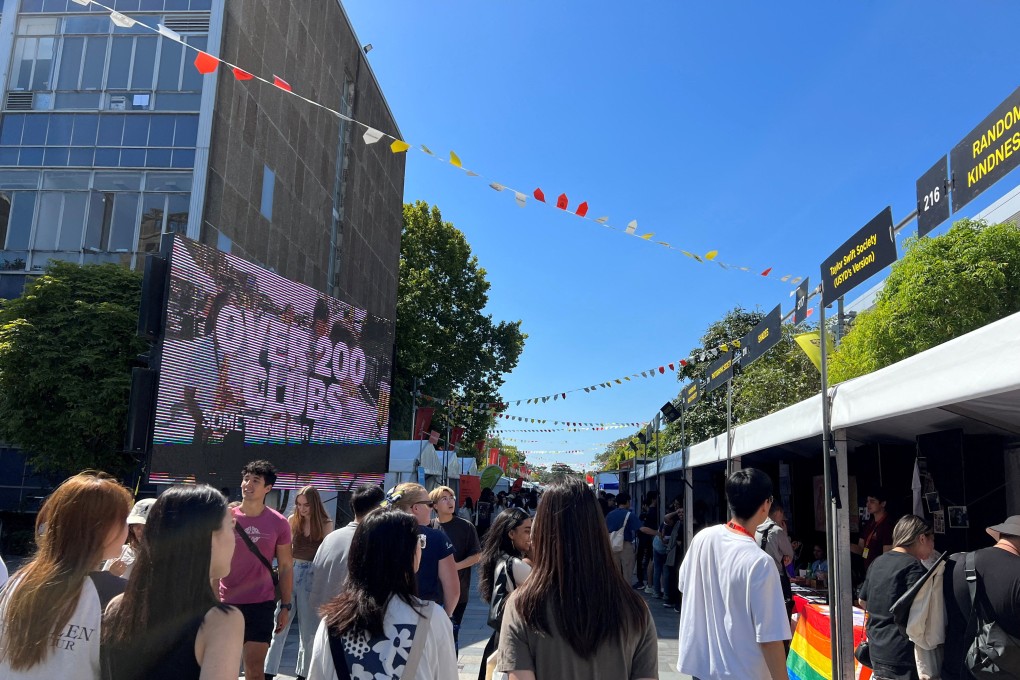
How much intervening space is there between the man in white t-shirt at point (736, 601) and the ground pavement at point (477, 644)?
10.4 ft

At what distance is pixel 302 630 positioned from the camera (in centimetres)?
507

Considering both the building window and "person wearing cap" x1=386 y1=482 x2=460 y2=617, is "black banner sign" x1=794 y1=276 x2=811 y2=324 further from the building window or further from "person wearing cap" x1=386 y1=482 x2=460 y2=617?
the building window

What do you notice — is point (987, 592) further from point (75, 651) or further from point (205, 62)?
point (205, 62)

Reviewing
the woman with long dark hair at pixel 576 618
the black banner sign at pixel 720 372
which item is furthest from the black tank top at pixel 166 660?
the black banner sign at pixel 720 372

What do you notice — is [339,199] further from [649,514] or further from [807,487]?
[807,487]

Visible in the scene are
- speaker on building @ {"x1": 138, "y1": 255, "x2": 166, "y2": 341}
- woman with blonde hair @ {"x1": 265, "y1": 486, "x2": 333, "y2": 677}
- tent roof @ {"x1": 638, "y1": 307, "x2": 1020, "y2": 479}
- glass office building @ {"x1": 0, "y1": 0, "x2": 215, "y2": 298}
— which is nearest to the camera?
tent roof @ {"x1": 638, "y1": 307, "x2": 1020, "y2": 479}

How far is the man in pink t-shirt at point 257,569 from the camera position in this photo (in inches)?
191

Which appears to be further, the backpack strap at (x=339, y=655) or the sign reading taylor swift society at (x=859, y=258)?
the sign reading taylor swift society at (x=859, y=258)

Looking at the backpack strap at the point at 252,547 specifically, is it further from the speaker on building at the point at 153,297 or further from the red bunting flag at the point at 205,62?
the red bunting flag at the point at 205,62

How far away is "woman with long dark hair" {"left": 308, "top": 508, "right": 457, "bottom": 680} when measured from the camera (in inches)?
90.7

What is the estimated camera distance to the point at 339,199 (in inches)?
1017

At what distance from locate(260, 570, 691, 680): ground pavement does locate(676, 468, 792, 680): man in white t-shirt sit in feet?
10.4

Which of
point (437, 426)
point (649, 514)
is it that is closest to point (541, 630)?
point (649, 514)

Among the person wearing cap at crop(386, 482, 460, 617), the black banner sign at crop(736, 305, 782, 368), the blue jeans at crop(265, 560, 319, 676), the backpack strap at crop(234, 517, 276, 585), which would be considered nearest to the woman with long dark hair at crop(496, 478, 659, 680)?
the person wearing cap at crop(386, 482, 460, 617)
